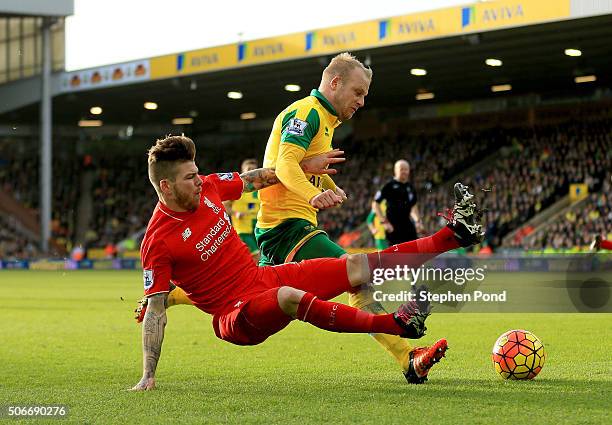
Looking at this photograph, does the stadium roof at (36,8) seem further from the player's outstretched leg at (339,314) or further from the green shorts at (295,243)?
the player's outstretched leg at (339,314)

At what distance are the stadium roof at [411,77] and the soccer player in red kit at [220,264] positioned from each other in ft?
65.8

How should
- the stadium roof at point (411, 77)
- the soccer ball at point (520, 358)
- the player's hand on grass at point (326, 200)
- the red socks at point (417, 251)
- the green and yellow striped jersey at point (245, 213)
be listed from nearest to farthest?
the red socks at point (417, 251)
the player's hand on grass at point (326, 200)
the soccer ball at point (520, 358)
the green and yellow striped jersey at point (245, 213)
the stadium roof at point (411, 77)

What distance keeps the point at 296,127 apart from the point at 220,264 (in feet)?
3.63

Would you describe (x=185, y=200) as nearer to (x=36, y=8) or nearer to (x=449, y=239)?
(x=449, y=239)

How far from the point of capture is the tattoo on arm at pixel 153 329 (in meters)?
6.10

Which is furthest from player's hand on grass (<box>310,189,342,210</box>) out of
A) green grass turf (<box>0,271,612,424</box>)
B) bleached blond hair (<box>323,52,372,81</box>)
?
green grass turf (<box>0,271,612,424</box>)

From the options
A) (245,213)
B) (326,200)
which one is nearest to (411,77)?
(245,213)

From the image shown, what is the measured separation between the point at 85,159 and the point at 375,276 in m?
44.2

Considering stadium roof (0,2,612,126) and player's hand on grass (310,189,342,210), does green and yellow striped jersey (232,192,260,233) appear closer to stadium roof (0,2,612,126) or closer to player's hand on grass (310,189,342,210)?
player's hand on grass (310,189,342,210)

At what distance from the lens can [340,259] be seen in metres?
6.28

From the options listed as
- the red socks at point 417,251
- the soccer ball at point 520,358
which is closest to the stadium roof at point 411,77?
the soccer ball at point 520,358

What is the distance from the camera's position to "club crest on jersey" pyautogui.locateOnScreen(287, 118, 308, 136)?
6629 mm

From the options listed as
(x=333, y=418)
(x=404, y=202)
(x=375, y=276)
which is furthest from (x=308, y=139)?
(x=404, y=202)

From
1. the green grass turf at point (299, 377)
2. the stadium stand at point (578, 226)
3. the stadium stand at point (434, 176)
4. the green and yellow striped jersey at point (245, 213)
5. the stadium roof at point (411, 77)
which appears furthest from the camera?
the stadium stand at point (434, 176)
